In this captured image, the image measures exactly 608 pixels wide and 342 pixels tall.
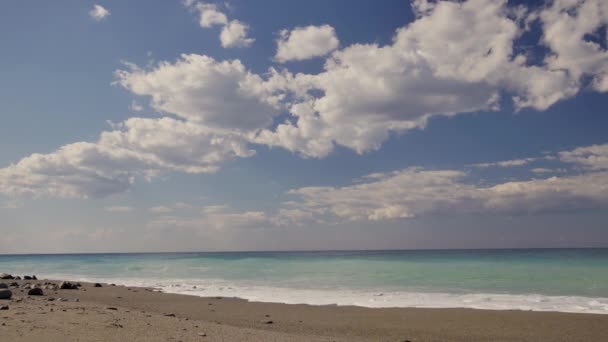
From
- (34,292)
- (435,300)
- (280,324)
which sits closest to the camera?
(280,324)

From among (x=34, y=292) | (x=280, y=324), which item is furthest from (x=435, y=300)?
(x=34, y=292)

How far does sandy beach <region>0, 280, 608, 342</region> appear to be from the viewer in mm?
7445

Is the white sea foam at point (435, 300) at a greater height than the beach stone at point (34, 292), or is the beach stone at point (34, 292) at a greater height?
the beach stone at point (34, 292)

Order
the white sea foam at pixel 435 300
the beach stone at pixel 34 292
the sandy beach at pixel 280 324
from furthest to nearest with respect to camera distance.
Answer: the beach stone at pixel 34 292 → the white sea foam at pixel 435 300 → the sandy beach at pixel 280 324

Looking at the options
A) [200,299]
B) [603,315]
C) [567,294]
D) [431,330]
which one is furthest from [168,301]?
[567,294]

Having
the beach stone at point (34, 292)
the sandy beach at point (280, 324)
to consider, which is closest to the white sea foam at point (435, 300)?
the sandy beach at point (280, 324)

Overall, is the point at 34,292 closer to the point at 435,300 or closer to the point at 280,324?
the point at 280,324

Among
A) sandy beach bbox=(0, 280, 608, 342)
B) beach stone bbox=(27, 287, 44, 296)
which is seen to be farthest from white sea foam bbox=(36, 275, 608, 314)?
beach stone bbox=(27, 287, 44, 296)

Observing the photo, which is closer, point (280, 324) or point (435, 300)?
point (280, 324)

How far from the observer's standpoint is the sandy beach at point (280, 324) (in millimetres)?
7445

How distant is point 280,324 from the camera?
10.2m

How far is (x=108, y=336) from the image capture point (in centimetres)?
699

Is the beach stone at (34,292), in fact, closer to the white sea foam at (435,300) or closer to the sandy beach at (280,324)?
the sandy beach at (280,324)

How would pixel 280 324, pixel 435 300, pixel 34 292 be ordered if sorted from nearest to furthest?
pixel 280 324, pixel 34 292, pixel 435 300
